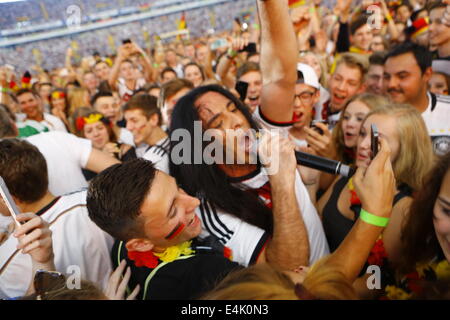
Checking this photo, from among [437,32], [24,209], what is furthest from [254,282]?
[437,32]

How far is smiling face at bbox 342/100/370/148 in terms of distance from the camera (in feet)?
4.62

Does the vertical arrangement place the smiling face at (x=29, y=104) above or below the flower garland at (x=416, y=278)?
above

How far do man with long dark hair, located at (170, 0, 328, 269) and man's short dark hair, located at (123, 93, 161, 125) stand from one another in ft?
2.78

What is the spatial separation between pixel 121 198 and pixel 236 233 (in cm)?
35

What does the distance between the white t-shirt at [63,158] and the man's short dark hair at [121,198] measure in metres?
0.65

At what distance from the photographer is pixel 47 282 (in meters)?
0.70

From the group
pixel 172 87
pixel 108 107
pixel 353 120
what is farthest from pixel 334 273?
pixel 108 107

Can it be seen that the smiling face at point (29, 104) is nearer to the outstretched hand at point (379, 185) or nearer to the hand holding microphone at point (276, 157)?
the hand holding microphone at point (276, 157)

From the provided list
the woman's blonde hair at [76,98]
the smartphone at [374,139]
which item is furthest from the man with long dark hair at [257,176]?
the woman's blonde hair at [76,98]

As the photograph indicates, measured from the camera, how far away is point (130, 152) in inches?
72.9

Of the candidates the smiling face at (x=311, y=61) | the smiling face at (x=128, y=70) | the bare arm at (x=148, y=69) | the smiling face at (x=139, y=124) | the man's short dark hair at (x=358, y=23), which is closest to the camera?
the smiling face at (x=139, y=124)

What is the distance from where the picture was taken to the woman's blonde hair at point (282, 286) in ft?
1.66

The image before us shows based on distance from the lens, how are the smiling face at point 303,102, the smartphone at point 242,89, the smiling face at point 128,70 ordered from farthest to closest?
1. the smiling face at point 128,70
2. the smiling face at point 303,102
3. the smartphone at point 242,89
